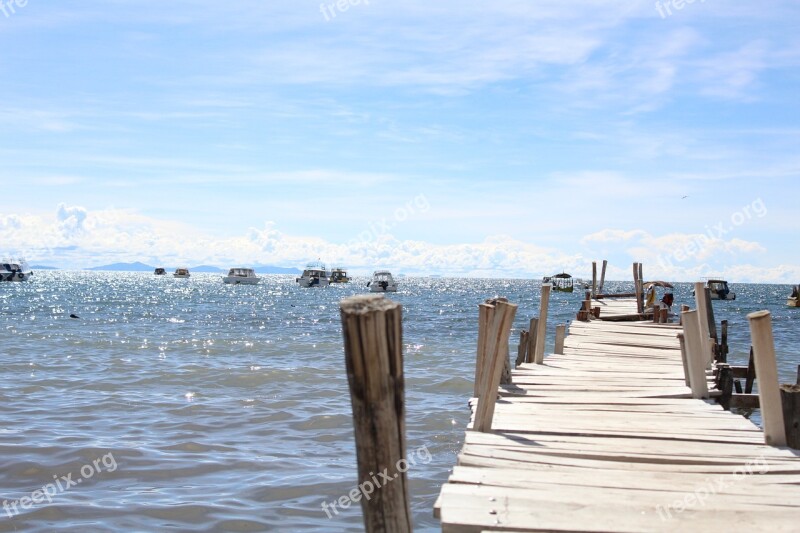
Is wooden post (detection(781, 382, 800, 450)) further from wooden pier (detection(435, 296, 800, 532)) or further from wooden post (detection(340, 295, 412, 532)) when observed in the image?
wooden post (detection(340, 295, 412, 532))

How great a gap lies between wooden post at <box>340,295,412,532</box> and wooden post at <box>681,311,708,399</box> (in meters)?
6.60

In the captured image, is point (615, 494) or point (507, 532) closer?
point (507, 532)

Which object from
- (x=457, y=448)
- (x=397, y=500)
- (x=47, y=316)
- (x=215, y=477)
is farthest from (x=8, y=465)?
(x=47, y=316)

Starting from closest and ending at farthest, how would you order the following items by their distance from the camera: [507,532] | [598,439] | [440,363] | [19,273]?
[507,532] → [598,439] → [440,363] → [19,273]

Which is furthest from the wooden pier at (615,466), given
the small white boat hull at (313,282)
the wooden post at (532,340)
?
the small white boat hull at (313,282)

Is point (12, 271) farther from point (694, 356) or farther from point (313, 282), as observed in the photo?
point (694, 356)

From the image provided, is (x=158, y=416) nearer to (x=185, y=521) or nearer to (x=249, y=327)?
(x=185, y=521)

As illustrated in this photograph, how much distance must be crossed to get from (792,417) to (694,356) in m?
2.49

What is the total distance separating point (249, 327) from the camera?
38.6 m

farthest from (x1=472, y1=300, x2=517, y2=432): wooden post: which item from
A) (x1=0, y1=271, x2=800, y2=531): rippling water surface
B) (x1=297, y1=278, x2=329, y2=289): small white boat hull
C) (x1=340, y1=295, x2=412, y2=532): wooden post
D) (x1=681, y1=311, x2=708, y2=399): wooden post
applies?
(x1=297, y1=278, x2=329, y2=289): small white boat hull

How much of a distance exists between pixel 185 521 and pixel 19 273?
113900mm

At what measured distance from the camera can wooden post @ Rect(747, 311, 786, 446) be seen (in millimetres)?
6730

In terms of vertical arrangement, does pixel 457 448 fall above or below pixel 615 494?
below

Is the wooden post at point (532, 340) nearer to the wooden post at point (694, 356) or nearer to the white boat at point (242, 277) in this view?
the wooden post at point (694, 356)
